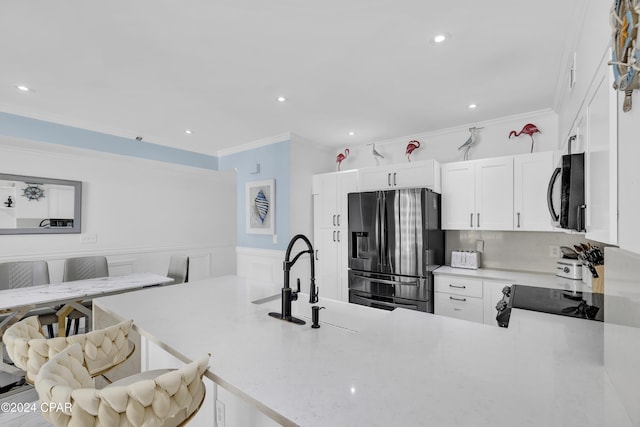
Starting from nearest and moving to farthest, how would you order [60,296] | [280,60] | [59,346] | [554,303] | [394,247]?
[59,346] → [554,303] → [280,60] → [60,296] → [394,247]

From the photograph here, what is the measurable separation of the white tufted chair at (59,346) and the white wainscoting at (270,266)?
2.52 metres

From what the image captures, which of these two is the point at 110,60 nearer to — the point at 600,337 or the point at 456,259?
the point at 600,337

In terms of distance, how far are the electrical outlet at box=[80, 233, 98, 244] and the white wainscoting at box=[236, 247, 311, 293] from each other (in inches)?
72.4

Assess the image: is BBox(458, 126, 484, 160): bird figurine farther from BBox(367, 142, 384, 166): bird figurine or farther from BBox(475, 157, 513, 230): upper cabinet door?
BBox(367, 142, 384, 166): bird figurine

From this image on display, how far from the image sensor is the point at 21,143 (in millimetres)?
3172

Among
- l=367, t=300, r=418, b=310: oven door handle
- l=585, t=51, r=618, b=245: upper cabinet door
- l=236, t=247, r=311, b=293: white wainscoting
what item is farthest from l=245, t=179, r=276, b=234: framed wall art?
l=585, t=51, r=618, b=245: upper cabinet door

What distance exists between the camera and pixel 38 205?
3.40 meters

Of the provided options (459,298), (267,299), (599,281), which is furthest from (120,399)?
(459,298)

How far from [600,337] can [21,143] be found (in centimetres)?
500

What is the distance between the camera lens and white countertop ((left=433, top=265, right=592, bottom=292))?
2.52m

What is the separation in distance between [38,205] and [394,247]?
13.5 feet

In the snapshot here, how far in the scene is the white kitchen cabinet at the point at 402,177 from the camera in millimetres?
3266

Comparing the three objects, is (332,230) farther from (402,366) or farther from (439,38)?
(402,366)

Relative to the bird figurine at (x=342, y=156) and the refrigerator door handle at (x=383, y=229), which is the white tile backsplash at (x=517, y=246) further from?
the bird figurine at (x=342, y=156)
